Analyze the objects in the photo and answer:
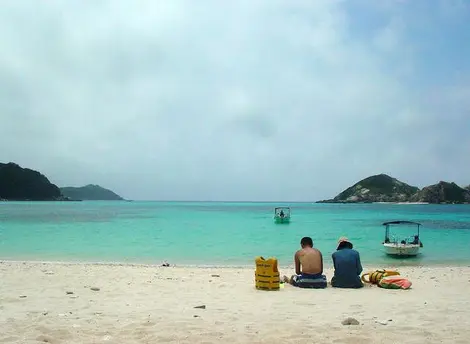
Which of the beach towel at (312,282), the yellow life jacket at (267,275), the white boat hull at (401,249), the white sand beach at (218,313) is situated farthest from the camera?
the white boat hull at (401,249)

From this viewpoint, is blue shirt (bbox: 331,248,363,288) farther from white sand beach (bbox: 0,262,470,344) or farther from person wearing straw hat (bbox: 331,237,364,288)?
white sand beach (bbox: 0,262,470,344)

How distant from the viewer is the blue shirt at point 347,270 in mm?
12297

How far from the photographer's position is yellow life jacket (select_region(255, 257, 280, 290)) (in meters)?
11.8

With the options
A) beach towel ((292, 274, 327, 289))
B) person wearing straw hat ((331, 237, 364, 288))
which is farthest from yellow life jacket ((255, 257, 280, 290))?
person wearing straw hat ((331, 237, 364, 288))

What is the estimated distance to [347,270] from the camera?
40.5 ft

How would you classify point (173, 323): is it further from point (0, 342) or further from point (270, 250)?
point (270, 250)

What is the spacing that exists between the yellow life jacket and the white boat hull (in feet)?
59.8

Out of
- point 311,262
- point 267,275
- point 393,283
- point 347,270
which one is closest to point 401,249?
point 393,283

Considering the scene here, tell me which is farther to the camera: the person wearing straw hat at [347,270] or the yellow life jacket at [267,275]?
the person wearing straw hat at [347,270]

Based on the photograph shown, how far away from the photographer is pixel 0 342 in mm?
6594

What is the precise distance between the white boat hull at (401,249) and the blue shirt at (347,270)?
16.9 meters

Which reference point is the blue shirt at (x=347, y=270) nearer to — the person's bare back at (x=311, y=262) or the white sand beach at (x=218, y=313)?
the white sand beach at (x=218, y=313)

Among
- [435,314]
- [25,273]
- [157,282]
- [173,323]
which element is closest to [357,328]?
[435,314]

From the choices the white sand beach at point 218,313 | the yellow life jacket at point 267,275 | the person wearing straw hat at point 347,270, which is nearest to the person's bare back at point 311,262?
the person wearing straw hat at point 347,270
